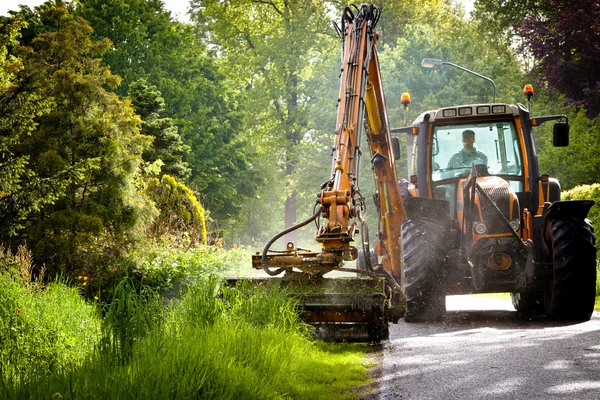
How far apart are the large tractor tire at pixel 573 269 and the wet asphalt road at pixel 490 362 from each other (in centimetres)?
26

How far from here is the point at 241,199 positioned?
3847 centimetres

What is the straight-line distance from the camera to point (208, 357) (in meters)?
5.86

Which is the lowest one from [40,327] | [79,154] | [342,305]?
[40,327]

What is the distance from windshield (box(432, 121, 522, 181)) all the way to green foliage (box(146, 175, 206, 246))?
866 cm

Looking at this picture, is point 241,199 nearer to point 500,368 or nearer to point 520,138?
point 520,138

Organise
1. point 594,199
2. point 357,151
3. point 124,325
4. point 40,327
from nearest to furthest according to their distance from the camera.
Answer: point 124,325 < point 40,327 < point 357,151 < point 594,199

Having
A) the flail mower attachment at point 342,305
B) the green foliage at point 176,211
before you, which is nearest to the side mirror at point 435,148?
the flail mower attachment at point 342,305

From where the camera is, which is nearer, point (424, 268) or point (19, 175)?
point (424, 268)

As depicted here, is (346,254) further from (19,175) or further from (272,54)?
(272,54)

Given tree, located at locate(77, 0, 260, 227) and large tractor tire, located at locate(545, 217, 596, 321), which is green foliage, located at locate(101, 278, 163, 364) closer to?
large tractor tire, located at locate(545, 217, 596, 321)

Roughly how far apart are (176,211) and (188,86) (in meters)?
16.9

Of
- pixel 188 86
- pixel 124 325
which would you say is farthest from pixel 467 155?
pixel 188 86

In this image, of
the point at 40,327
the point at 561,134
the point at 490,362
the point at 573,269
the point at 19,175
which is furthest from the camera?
the point at 19,175

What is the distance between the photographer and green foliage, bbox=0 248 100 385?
717 centimetres
